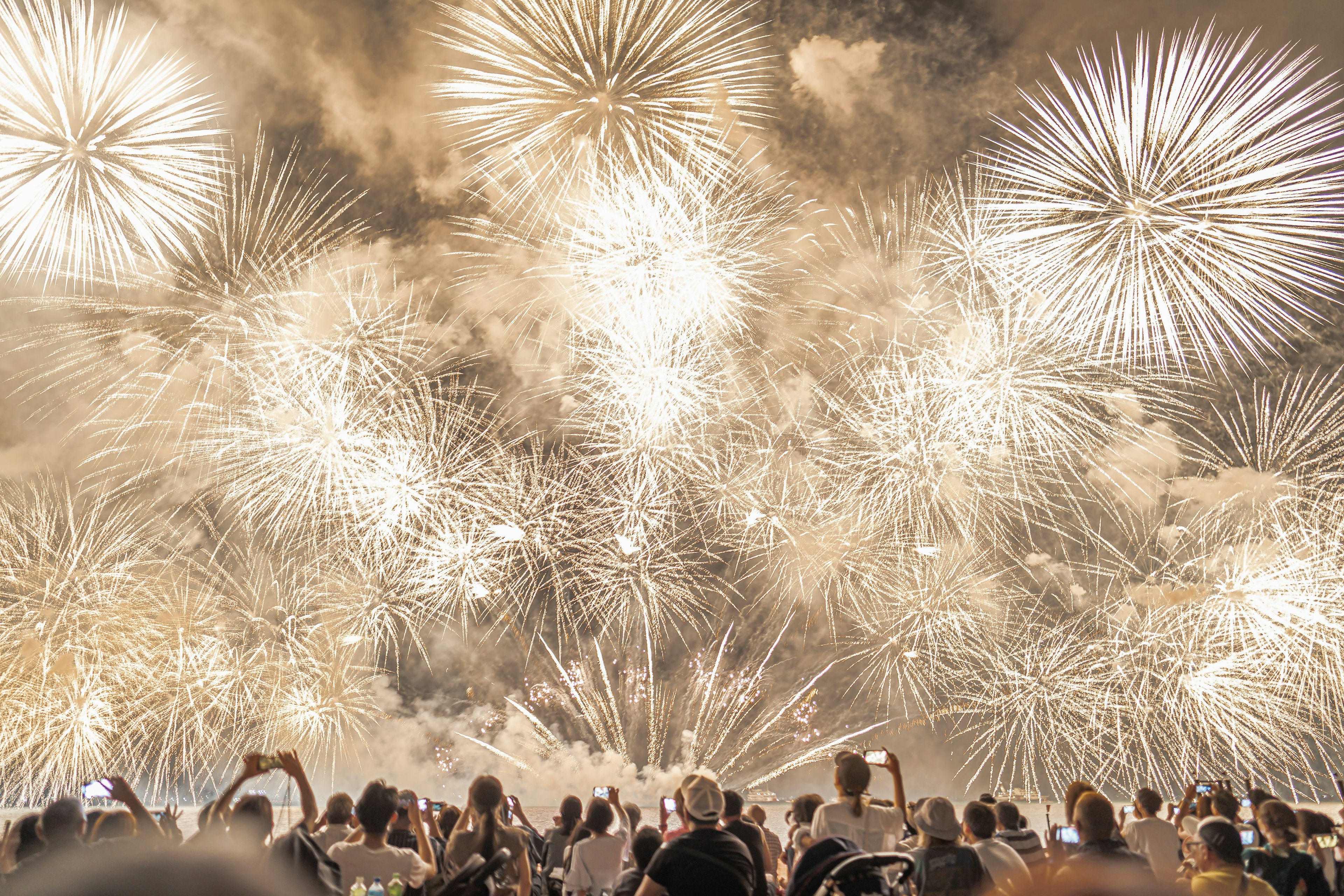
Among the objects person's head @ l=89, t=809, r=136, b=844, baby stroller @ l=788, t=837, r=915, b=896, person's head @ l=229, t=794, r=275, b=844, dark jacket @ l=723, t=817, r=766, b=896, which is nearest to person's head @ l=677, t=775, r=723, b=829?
baby stroller @ l=788, t=837, r=915, b=896

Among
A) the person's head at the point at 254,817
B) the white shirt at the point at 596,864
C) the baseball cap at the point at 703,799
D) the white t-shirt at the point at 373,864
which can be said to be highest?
the baseball cap at the point at 703,799

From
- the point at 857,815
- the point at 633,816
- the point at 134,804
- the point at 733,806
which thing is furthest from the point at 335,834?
the point at 857,815

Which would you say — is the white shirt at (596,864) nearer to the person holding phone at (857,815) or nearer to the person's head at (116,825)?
the person holding phone at (857,815)

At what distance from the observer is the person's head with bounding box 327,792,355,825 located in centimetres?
758

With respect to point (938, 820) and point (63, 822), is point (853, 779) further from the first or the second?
point (63, 822)

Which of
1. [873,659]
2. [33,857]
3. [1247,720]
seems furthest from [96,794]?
[873,659]

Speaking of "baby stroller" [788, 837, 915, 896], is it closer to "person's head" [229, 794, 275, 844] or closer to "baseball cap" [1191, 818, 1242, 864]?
"baseball cap" [1191, 818, 1242, 864]

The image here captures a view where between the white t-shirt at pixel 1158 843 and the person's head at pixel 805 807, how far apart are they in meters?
2.80

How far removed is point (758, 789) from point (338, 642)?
118 meters

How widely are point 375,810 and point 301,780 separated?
36.2 inches

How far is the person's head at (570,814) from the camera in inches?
356

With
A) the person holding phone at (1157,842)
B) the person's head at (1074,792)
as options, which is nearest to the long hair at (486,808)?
the person's head at (1074,792)

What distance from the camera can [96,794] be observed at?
688 cm

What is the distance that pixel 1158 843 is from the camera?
816cm
